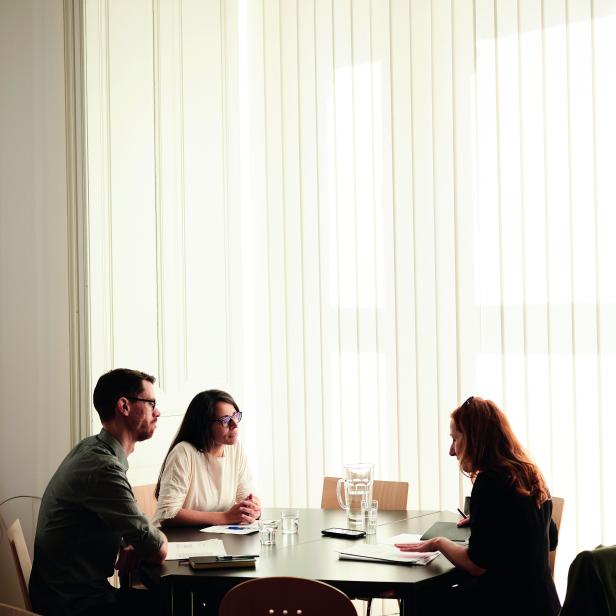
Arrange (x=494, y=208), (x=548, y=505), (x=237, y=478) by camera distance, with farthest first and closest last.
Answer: (x=494, y=208) → (x=237, y=478) → (x=548, y=505)

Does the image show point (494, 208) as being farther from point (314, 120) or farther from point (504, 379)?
point (314, 120)

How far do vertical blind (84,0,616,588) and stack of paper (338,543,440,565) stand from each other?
149 cm

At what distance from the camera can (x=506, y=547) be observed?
104 inches

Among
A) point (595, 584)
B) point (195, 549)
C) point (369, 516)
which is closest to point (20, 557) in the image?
point (195, 549)

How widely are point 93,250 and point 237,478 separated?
134 centimetres

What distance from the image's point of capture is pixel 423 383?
4.44 m

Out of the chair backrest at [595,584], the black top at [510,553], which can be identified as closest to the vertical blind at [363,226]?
the black top at [510,553]

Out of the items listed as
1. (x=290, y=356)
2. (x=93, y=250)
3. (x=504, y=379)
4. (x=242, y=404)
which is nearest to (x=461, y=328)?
(x=504, y=379)

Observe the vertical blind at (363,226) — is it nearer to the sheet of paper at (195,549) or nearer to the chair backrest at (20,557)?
the chair backrest at (20,557)

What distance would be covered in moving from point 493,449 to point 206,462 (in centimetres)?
131

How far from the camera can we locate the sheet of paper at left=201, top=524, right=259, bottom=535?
10.6 ft

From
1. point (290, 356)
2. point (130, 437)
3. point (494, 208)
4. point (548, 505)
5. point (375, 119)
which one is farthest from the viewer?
point (290, 356)

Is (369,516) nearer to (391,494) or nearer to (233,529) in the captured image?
(233,529)

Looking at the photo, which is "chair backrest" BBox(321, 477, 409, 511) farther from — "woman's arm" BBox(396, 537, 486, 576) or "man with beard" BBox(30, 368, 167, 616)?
"man with beard" BBox(30, 368, 167, 616)
